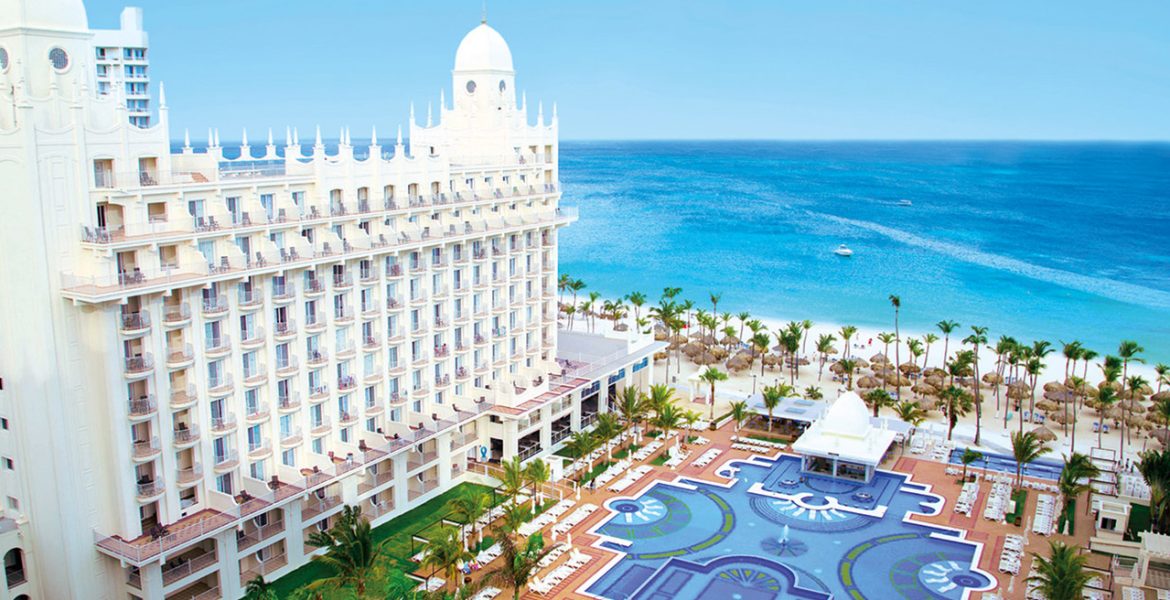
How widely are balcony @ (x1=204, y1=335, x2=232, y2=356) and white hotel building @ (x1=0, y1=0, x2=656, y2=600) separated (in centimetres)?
9

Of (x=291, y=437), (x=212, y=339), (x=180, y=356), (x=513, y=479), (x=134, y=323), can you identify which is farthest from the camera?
(x=513, y=479)

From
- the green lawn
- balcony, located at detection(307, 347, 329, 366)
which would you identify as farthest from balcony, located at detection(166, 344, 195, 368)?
the green lawn

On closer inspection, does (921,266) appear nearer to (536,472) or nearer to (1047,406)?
(1047,406)

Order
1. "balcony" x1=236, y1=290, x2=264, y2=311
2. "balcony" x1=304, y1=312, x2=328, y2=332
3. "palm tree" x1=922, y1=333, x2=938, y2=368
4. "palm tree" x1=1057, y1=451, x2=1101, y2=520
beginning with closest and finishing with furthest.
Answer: "balcony" x1=236, y1=290, x2=264, y2=311
"balcony" x1=304, y1=312, x2=328, y2=332
"palm tree" x1=1057, y1=451, x2=1101, y2=520
"palm tree" x1=922, y1=333, x2=938, y2=368

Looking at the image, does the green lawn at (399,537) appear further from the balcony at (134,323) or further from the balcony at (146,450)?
the balcony at (134,323)

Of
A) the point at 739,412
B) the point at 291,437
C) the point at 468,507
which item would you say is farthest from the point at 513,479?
the point at 739,412

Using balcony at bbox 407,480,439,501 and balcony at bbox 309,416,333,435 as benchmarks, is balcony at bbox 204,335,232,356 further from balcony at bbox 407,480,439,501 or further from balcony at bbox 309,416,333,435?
balcony at bbox 407,480,439,501

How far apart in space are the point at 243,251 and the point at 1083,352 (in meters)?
61.7

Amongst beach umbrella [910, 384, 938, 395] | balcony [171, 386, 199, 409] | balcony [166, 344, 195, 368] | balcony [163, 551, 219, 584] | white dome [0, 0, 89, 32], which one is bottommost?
beach umbrella [910, 384, 938, 395]

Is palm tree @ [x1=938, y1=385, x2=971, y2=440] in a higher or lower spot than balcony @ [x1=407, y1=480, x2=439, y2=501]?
higher

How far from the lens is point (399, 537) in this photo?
47906 mm

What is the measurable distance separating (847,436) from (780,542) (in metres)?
11.4

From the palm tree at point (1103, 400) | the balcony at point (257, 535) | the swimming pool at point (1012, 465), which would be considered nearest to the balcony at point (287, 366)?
the balcony at point (257, 535)

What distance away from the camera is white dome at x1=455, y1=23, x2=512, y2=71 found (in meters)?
60.6
